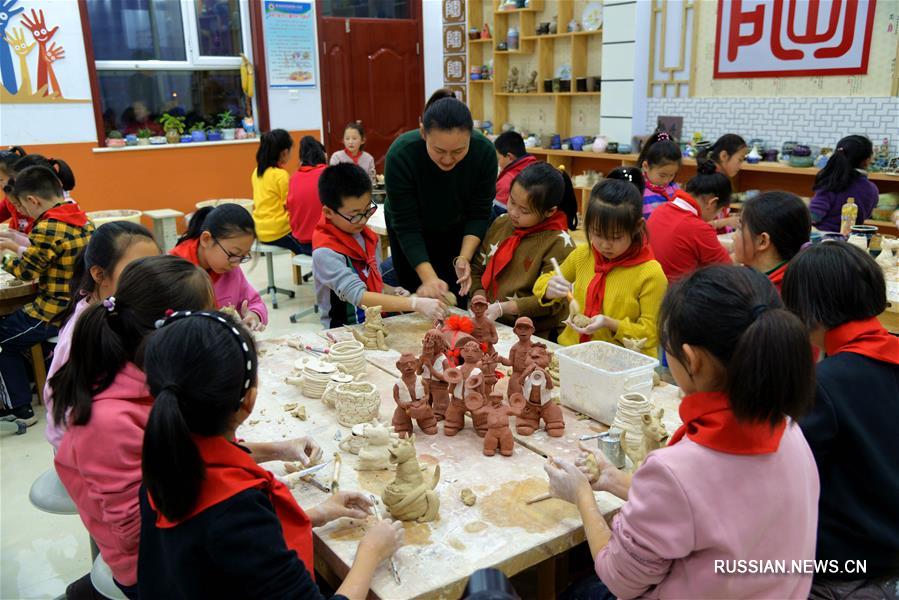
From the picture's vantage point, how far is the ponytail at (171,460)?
1.04 metres

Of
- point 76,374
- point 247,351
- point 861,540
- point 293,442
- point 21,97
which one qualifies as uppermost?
point 21,97

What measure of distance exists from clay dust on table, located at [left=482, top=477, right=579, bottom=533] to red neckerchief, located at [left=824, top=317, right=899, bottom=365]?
67 cm

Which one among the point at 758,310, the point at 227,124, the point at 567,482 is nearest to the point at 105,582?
the point at 567,482

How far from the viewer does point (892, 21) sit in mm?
4973

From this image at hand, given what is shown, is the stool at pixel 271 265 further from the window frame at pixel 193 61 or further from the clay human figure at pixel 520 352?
the clay human figure at pixel 520 352

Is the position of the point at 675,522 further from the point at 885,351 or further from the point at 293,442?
the point at 293,442

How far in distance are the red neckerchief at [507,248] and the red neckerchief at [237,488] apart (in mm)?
1695

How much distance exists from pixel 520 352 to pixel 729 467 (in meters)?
0.83

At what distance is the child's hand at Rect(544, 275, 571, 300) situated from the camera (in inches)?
97.3

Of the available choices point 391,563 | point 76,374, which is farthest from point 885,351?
point 76,374

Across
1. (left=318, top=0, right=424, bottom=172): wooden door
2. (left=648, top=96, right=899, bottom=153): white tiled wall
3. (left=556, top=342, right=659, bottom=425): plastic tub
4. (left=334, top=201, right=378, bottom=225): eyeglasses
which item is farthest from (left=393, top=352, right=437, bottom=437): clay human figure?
(left=318, top=0, right=424, bottom=172): wooden door

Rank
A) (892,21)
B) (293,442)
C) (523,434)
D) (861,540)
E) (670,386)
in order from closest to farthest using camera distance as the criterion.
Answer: (861,540), (293,442), (523,434), (670,386), (892,21)

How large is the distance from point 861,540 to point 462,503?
0.82 meters

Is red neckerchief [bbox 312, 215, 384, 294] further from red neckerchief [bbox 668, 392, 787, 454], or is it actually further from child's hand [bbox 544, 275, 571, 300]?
red neckerchief [bbox 668, 392, 787, 454]
